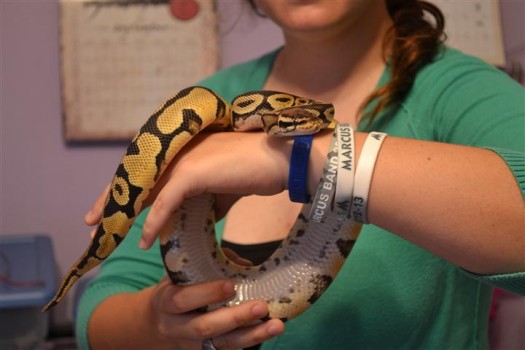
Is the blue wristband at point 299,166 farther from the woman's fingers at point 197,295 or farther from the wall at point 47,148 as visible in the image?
the wall at point 47,148

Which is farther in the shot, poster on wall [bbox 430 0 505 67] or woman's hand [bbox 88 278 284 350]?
poster on wall [bbox 430 0 505 67]

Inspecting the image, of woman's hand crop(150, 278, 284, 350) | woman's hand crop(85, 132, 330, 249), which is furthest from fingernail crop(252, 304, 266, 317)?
woman's hand crop(85, 132, 330, 249)

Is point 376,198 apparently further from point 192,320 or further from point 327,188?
point 192,320

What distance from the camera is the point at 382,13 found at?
1.02 metres

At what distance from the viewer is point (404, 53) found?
0.93 m

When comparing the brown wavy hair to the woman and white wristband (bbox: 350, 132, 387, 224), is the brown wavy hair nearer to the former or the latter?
the woman

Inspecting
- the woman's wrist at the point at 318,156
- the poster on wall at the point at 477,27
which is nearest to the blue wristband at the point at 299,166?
the woman's wrist at the point at 318,156

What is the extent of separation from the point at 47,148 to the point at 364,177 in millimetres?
1319

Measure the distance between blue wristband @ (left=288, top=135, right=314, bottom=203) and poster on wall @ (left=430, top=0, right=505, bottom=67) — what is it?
1.09 m

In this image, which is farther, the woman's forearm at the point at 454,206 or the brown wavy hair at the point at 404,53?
the brown wavy hair at the point at 404,53

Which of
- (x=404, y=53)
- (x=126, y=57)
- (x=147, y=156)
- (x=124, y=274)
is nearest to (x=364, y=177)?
(x=147, y=156)

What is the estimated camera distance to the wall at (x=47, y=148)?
5.51ft

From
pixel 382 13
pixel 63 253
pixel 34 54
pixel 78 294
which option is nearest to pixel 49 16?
pixel 34 54

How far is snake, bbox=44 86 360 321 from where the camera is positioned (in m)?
0.66
